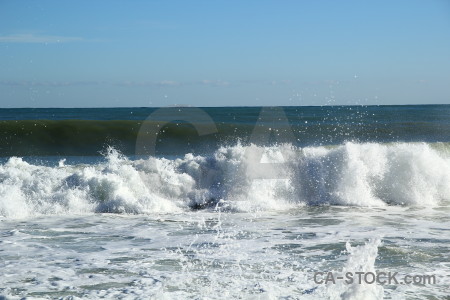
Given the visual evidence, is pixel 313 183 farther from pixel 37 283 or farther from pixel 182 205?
pixel 37 283

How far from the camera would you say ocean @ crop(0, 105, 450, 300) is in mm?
5027

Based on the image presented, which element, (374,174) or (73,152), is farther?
(73,152)

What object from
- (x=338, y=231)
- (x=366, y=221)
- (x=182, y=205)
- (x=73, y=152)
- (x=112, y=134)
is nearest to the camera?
(x=338, y=231)

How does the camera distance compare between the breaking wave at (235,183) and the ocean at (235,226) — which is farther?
the breaking wave at (235,183)

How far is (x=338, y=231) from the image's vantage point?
755 centimetres

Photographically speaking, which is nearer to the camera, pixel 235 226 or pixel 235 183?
pixel 235 226

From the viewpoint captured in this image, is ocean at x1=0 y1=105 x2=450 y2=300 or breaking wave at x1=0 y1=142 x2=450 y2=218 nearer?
ocean at x1=0 y1=105 x2=450 y2=300

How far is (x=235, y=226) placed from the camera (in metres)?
7.98

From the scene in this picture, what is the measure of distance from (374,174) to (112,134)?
12.3 meters

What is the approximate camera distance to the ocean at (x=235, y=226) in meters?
5.03

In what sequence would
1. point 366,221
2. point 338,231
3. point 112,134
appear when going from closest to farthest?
point 338,231, point 366,221, point 112,134

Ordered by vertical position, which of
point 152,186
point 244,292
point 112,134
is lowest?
point 244,292

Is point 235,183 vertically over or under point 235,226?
over

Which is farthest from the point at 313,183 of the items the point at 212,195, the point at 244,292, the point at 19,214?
the point at 244,292
